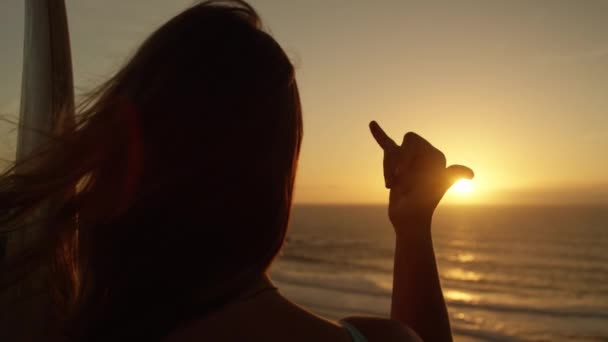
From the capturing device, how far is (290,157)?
3.26 ft

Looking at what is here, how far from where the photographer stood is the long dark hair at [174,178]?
91 centimetres

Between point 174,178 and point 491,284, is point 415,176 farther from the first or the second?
point 491,284

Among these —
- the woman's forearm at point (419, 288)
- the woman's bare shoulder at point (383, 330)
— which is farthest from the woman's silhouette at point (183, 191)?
the woman's forearm at point (419, 288)

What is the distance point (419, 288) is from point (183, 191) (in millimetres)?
592

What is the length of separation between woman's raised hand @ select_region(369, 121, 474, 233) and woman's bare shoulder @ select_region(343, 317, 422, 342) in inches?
12.9

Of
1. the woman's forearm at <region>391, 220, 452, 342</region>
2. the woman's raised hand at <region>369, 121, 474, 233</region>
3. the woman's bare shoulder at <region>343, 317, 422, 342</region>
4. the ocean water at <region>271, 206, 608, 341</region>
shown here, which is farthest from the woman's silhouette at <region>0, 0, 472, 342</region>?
the ocean water at <region>271, 206, 608, 341</region>

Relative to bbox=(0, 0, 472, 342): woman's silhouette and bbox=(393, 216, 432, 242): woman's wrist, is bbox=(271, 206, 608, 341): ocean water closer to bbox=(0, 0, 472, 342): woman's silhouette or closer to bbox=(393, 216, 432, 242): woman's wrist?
bbox=(393, 216, 432, 242): woman's wrist

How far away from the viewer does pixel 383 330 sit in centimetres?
93

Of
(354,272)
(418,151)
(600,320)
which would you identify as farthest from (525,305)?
(418,151)

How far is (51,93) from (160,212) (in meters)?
0.84

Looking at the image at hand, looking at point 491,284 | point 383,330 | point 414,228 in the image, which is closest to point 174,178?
point 383,330

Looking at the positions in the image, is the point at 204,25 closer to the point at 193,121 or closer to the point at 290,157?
the point at 193,121

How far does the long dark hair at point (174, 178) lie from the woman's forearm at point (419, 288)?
37 cm

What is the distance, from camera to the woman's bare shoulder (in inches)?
36.2
